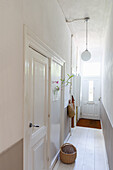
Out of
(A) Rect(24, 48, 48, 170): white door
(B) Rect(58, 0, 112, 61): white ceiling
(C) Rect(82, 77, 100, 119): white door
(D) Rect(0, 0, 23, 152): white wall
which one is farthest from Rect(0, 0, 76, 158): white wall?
(C) Rect(82, 77, 100, 119): white door

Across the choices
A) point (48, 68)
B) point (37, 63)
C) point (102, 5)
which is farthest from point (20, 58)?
point (102, 5)

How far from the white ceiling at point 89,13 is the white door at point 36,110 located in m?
1.29

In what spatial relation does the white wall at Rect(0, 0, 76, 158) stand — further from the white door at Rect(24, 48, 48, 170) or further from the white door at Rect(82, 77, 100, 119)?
the white door at Rect(82, 77, 100, 119)

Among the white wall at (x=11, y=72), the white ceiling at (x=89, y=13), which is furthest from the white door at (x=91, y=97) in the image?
the white wall at (x=11, y=72)

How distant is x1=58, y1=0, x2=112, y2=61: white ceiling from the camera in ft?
7.69

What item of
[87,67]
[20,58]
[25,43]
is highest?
[87,67]

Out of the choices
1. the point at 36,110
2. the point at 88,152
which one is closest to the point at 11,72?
the point at 36,110

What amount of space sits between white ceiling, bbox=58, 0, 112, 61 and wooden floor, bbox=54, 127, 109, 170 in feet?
9.76

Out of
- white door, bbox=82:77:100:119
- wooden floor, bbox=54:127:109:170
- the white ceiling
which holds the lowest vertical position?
wooden floor, bbox=54:127:109:170

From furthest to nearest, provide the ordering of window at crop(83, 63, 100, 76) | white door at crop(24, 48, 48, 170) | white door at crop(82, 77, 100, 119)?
window at crop(83, 63, 100, 76)
white door at crop(82, 77, 100, 119)
white door at crop(24, 48, 48, 170)

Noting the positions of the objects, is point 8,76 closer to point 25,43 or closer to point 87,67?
point 25,43

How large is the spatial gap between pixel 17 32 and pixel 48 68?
96cm

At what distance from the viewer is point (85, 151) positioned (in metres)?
3.02

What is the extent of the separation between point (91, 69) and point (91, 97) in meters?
1.47
